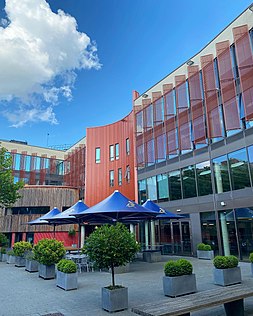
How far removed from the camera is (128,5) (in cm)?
1698

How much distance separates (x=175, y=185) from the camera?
19.3 metres

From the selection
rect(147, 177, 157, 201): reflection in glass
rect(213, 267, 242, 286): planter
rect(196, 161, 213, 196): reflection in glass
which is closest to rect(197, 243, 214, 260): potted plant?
rect(196, 161, 213, 196): reflection in glass

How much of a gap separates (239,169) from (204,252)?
5.36 m

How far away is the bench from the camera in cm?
454

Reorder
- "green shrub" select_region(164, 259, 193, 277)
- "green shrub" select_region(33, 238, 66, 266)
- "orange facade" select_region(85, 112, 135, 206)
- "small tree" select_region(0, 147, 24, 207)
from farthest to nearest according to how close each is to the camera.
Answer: "orange facade" select_region(85, 112, 135, 206), "small tree" select_region(0, 147, 24, 207), "green shrub" select_region(33, 238, 66, 266), "green shrub" select_region(164, 259, 193, 277)

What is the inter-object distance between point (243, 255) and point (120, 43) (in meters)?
17.3

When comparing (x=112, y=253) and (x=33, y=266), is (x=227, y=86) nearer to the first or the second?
(x=112, y=253)

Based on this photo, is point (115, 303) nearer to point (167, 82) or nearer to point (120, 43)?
→ point (167, 82)

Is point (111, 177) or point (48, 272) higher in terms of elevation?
point (111, 177)

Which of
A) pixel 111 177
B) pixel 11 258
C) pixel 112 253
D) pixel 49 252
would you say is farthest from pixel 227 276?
pixel 111 177

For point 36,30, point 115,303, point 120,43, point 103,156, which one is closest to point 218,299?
point 115,303

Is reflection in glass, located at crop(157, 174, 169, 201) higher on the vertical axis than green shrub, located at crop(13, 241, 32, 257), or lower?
higher

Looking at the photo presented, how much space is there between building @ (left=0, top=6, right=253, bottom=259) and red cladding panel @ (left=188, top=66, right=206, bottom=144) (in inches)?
2.6

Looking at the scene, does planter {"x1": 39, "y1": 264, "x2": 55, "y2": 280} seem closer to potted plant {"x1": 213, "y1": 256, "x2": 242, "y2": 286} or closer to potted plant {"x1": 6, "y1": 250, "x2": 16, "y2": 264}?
potted plant {"x1": 213, "y1": 256, "x2": 242, "y2": 286}
